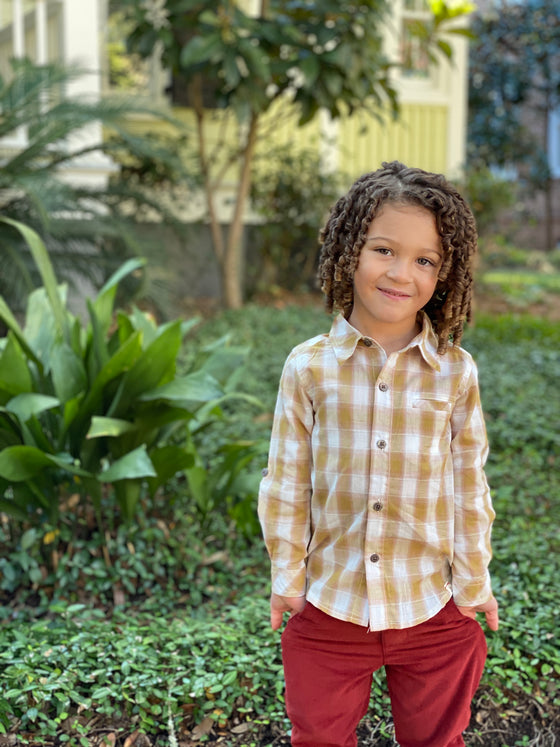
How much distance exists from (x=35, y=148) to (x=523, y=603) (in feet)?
10.8

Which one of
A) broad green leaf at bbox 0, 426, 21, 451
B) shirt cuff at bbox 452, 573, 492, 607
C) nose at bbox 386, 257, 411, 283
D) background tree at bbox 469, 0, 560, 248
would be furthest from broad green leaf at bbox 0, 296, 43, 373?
background tree at bbox 469, 0, 560, 248

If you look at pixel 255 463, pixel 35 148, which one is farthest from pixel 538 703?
pixel 35 148

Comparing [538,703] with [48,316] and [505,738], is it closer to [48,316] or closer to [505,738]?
[505,738]

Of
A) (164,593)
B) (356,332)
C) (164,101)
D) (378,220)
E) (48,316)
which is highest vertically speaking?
(164,101)

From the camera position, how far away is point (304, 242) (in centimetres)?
789

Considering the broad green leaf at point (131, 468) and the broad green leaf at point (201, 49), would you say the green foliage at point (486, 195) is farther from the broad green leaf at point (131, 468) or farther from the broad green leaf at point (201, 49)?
the broad green leaf at point (131, 468)

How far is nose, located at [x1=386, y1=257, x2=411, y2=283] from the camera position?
1541mm

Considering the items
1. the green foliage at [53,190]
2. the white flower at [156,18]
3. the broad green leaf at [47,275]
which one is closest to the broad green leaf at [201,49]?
the white flower at [156,18]

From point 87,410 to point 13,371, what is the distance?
0.81 ft

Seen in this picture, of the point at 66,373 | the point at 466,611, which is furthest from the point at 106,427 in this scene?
the point at 466,611

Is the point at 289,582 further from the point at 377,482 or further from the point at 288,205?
the point at 288,205

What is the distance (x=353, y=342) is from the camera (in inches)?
63.1

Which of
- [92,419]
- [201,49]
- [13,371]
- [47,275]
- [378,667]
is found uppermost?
[201,49]

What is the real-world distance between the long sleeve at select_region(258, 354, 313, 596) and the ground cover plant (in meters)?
0.66
